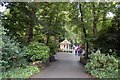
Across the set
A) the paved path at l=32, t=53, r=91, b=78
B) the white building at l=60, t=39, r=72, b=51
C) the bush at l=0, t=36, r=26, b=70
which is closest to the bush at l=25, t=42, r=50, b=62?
the paved path at l=32, t=53, r=91, b=78

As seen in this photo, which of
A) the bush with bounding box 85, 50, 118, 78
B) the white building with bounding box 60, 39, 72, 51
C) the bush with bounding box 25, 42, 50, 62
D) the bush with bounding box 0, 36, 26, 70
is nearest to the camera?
the bush with bounding box 0, 36, 26, 70

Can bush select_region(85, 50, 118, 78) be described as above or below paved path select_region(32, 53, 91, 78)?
above

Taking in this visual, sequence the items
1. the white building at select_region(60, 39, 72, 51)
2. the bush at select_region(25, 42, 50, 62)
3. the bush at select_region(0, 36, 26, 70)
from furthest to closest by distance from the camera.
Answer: the white building at select_region(60, 39, 72, 51)
the bush at select_region(25, 42, 50, 62)
the bush at select_region(0, 36, 26, 70)

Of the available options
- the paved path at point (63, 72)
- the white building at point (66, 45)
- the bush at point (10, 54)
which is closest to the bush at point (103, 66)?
the paved path at point (63, 72)

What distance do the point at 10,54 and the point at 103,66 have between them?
4131 mm

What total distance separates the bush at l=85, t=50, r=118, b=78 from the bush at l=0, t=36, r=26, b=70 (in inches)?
128

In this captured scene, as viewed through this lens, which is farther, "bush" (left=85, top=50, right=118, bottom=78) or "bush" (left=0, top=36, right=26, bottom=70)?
"bush" (left=85, top=50, right=118, bottom=78)

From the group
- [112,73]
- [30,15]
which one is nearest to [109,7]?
[30,15]

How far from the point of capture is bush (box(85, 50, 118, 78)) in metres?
8.66

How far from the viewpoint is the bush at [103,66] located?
341 inches

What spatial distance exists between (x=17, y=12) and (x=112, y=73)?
577 cm

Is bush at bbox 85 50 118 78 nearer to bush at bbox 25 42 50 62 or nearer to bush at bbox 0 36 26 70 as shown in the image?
bush at bbox 25 42 50 62

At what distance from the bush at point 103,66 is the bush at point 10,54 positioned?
3239mm

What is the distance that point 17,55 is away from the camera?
870cm
